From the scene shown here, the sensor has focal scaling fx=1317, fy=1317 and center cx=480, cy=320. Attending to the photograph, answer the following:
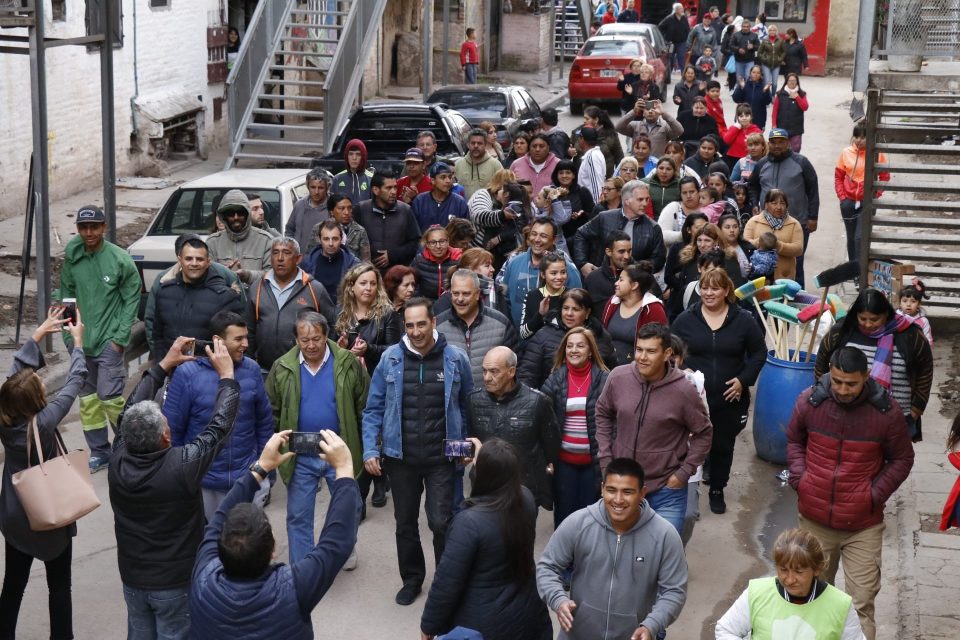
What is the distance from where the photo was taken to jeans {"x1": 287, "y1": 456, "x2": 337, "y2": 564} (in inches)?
299

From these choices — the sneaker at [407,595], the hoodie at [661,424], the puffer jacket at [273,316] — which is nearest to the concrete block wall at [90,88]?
the puffer jacket at [273,316]

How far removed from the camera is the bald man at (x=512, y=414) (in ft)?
24.0

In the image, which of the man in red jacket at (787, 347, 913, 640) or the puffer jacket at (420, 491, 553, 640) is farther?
the man in red jacket at (787, 347, 913, 640)

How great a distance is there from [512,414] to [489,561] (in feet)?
6.65

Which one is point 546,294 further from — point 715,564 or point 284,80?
point 284,80

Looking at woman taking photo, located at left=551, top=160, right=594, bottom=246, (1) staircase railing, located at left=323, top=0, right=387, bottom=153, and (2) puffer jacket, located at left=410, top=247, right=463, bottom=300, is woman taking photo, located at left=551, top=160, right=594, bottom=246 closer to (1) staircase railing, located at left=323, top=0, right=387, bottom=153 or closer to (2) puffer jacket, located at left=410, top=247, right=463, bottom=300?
(2) puffer jacket, located at left=410, top=247, right=463, bottom=300

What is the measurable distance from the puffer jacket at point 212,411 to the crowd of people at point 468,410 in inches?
0.6

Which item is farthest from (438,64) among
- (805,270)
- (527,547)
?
(527,547)

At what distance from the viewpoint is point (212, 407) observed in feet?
23.8

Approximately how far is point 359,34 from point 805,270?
9453mm

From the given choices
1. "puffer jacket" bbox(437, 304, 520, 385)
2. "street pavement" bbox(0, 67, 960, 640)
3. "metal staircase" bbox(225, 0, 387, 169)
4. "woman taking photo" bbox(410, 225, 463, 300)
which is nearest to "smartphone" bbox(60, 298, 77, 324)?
"street pavement" bbox(0, 67, 960, 640)

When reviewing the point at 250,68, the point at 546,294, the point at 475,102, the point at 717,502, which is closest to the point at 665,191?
the point at 546,294

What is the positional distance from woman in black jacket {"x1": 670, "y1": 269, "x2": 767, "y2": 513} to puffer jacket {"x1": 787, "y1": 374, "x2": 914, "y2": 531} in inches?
74.9

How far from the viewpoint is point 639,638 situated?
546cm
